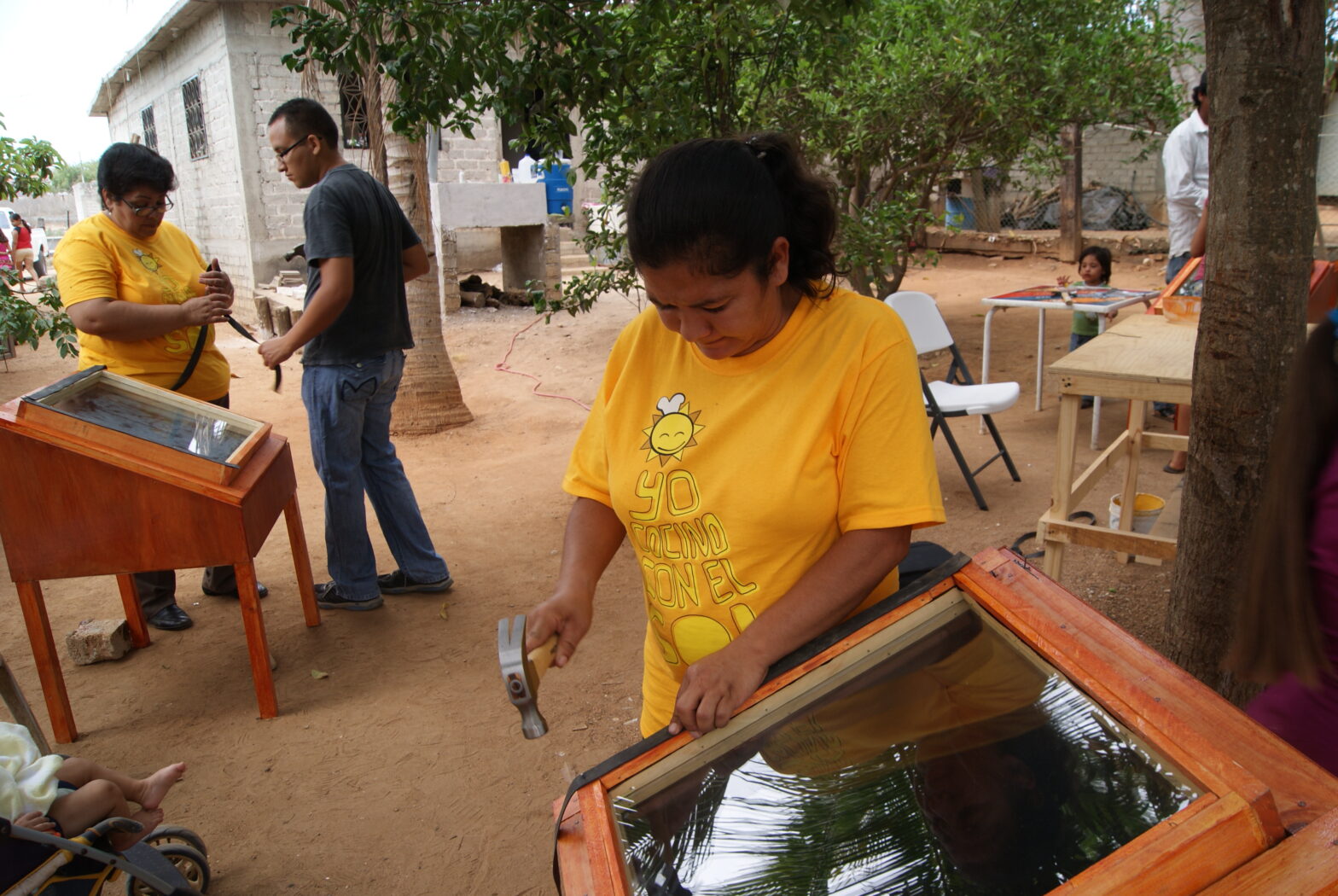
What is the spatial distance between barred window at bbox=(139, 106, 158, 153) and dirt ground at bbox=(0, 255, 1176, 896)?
13.2 m

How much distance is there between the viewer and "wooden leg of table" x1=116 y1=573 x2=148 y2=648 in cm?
382

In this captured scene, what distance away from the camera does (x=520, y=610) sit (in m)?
4.20

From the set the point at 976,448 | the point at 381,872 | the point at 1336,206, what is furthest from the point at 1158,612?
the point at 1336,206

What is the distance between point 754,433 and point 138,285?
3.32m

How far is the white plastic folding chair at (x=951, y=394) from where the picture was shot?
5.13 meters

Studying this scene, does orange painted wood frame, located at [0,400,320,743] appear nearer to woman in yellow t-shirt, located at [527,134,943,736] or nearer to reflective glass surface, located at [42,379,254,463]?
reflective glass surface, located at [42,379,254,463]

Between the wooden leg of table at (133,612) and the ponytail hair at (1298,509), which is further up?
the ponytail hair at (1298,509)

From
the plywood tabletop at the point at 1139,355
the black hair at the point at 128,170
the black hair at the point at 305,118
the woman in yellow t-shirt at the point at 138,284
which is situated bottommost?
the plywood tabletop at the point at 1139,355

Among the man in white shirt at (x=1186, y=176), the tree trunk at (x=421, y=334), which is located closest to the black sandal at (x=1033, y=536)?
the man in white shirt at (x=1186, y=176)

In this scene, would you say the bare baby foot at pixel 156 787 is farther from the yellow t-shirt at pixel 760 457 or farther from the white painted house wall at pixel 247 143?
the white painted house wall at pixel 247 143

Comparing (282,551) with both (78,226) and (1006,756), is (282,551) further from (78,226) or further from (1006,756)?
(1006,756)

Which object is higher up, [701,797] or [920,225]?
[920,225]

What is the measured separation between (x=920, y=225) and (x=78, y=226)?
583 cm

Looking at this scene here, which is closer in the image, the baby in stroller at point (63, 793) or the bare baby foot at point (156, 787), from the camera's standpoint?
the baby in stroller at point (63, 793)
